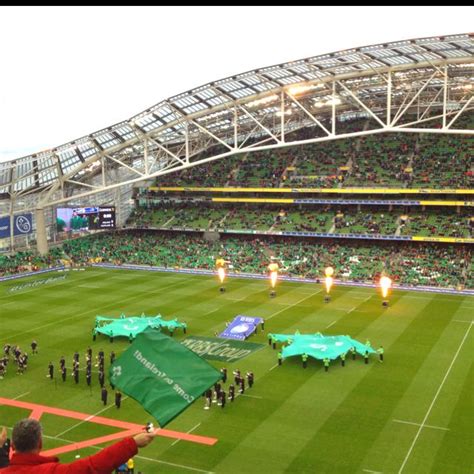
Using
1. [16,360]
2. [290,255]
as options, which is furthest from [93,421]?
[290,255]

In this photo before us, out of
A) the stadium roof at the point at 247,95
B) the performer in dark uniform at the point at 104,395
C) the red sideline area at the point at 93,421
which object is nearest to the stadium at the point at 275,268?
the red sideline area at the point at 93,421

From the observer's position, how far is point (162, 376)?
7.27 m

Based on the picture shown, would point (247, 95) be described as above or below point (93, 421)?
Answer: above

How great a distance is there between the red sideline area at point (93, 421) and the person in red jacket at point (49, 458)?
16253 millimetres

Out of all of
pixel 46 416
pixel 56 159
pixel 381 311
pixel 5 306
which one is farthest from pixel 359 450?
pixel 56 159

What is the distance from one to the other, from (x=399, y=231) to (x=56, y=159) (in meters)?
39.2

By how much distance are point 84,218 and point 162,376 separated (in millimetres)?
65510

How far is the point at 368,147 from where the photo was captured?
7475 cm

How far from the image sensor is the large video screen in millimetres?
69812

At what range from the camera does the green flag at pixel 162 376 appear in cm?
718

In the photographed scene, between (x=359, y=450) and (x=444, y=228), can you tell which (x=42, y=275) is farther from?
(x=359, y=450)

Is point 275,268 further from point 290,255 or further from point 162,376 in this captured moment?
point 162,376

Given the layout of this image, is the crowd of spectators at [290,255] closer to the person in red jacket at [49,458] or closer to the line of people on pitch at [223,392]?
the line of people on pitch at [223,392]

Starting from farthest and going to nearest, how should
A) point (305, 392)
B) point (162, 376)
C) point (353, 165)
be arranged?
point (353, 165) → point (305, 392) → point (162, 376)
